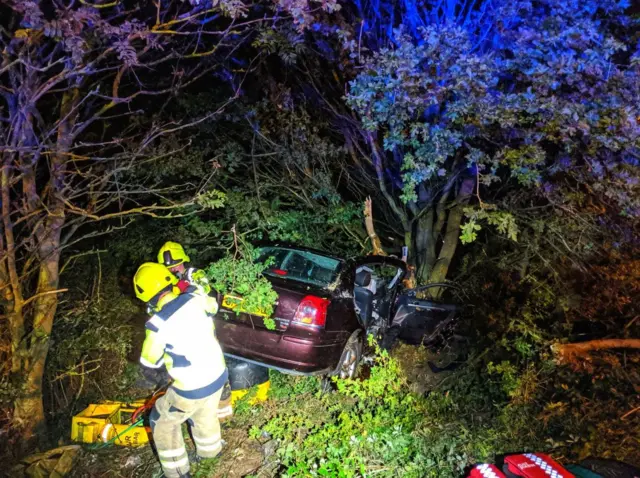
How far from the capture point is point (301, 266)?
5.44m

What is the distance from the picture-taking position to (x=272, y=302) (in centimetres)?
461

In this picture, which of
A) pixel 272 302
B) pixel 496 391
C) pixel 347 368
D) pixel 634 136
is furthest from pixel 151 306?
pixel 634 136

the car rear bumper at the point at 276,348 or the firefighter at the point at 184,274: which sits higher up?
the firefighter at the point at 184,274

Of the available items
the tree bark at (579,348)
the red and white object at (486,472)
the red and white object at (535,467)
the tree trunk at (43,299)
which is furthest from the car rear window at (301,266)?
the tree bark at (579,348)

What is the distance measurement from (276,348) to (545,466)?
8.61 ft

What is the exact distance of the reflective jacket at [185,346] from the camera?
3387 millimetres

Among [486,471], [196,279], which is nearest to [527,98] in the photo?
[486,471]

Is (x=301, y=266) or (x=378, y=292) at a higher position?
(x=301, y=266)

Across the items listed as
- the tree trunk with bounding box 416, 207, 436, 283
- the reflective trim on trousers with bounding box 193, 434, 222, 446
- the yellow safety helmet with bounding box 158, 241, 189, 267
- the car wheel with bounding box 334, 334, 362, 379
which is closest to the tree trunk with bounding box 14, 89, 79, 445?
the yellow safety helmet with bounding box 158, 241, 189, 267

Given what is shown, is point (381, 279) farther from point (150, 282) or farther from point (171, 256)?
point (150, 282)

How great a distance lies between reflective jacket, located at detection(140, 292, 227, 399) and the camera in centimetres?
339

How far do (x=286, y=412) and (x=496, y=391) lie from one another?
249 cm

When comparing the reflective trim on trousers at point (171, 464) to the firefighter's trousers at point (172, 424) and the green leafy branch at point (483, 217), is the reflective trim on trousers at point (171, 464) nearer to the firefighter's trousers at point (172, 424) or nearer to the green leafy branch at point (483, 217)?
the firefighter's trousers at point (172, 424)

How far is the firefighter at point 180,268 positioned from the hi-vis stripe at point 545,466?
2.93 metres
